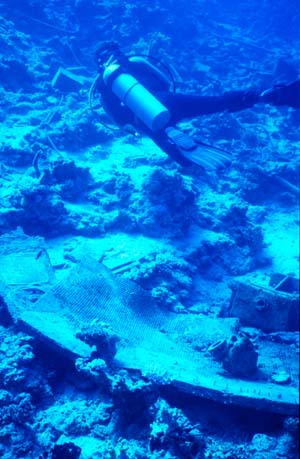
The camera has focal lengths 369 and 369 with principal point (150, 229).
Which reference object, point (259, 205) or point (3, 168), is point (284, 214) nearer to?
point (259, 205)

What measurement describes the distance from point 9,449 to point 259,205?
625 centimetres

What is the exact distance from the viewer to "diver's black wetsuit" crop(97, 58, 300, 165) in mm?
7125

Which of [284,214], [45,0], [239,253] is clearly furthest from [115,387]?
[45,0]

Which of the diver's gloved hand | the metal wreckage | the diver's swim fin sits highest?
the diver's gloved hand

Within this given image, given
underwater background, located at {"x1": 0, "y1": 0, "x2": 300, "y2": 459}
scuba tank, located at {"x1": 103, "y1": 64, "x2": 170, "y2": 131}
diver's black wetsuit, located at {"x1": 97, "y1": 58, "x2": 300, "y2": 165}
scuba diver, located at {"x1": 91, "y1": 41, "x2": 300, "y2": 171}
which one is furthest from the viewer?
diver's black wetsuit, located at {"x1": 97, "y1": 58, "x2": 300, "y2": 165}

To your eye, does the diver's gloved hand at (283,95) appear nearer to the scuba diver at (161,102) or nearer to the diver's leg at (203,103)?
the scuba diver at (161,102)

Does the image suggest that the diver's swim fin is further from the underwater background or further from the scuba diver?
the underwater background

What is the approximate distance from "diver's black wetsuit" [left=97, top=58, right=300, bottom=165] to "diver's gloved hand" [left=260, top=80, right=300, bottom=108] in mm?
113

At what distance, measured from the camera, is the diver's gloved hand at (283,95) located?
6863 mm

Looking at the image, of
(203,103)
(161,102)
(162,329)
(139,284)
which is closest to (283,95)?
(203,103)

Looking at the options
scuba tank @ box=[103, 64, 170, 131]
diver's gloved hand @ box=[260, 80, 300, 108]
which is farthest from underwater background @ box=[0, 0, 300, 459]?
diver's gloved hand @ box=[260, 80, 300, 108]

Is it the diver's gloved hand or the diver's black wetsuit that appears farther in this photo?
the diver's black wetsuit

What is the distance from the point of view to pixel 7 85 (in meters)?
11.4

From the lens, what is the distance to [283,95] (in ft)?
22.9
